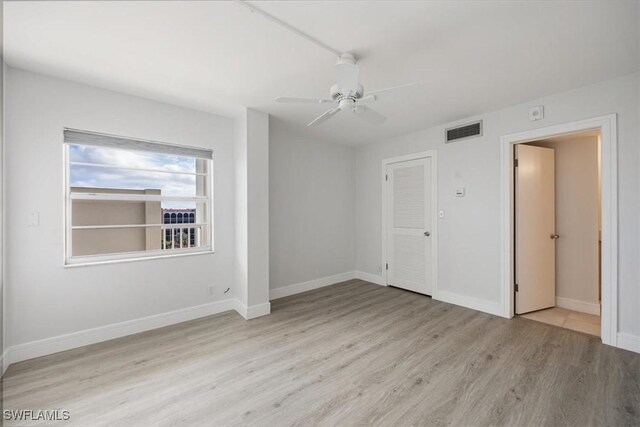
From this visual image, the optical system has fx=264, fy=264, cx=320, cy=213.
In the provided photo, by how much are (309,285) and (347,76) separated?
3.39 m

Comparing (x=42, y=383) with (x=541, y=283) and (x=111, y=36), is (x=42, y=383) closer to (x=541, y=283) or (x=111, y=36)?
(x=111, y=36)

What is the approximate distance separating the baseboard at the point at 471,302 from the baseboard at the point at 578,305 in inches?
45.5

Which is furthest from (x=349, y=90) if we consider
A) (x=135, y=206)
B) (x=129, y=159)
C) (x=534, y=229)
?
(x=534, y=229)

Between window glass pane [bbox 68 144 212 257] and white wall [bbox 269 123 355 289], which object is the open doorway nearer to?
white wall [bbox 269 123 355 289]

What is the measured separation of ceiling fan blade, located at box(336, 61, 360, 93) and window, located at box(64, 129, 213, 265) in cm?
218

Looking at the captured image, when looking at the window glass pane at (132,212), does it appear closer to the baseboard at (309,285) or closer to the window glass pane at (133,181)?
the window glass pane at (133,181)

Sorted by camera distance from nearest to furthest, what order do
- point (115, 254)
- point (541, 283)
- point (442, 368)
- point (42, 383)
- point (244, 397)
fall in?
point (244, 397) < point (42, 383) < point (442, 368) < point (115, 254) < point (541, 283)

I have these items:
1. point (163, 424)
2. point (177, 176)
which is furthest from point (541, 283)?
point (177, 176)

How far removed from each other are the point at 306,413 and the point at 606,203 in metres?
3.30

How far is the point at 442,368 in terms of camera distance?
2229 millimetres

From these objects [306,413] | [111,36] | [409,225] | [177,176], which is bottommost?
[306,413]

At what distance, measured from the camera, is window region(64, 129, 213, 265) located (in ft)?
8.70

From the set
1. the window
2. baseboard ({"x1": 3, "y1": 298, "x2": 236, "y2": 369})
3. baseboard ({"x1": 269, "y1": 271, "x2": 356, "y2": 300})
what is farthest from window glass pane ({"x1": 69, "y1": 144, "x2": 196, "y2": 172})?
baseboard ({"x1": 269, "y1": 271, "x2": 356, "y2": 300})

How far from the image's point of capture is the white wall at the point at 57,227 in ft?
7.61
